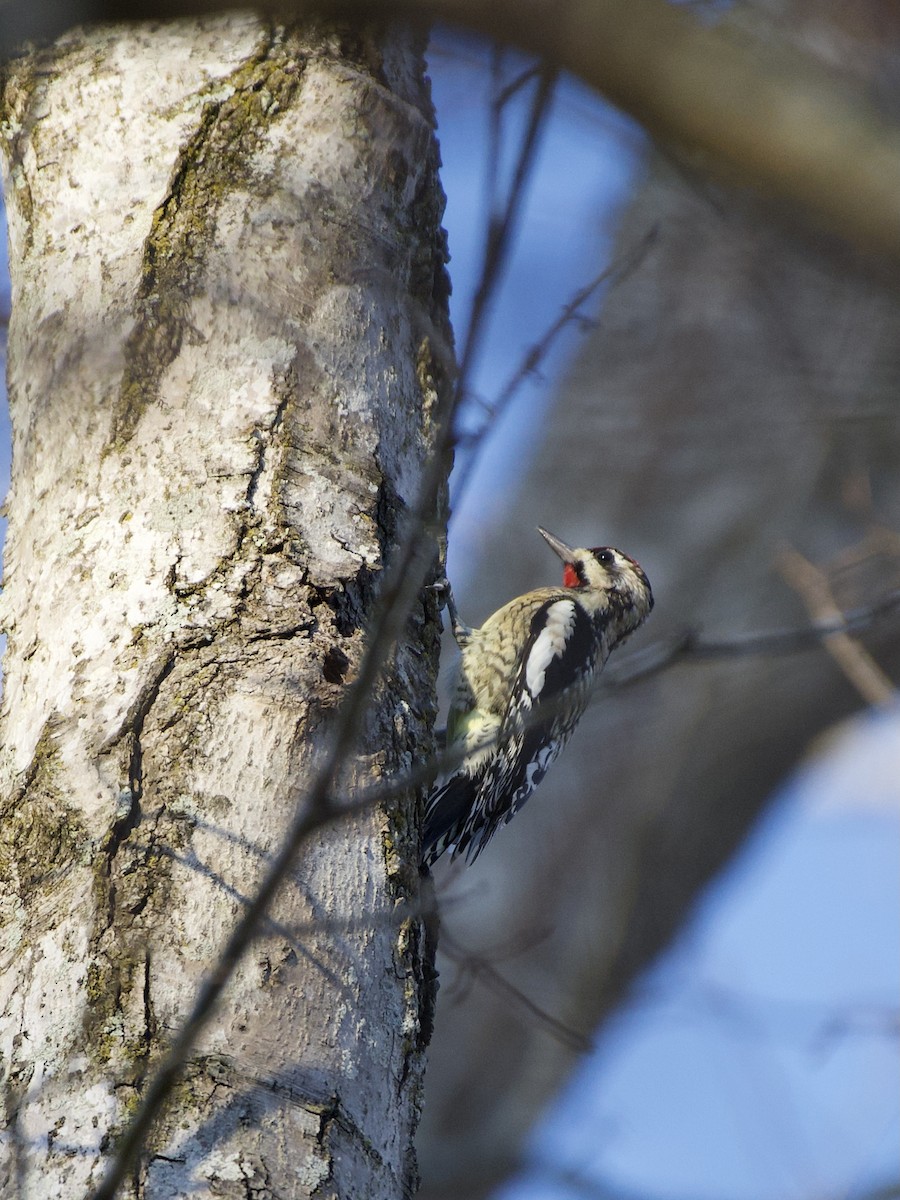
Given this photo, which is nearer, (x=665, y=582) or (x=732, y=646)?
(x=732, y=646)

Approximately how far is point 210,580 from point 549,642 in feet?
7.51

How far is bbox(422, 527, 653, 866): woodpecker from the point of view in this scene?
12.3ft

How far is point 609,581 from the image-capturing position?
479cm

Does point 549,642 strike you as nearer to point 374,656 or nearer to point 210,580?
point 210,580

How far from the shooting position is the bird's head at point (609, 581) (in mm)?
4770

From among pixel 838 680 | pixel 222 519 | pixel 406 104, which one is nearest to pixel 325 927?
pixel 222 519

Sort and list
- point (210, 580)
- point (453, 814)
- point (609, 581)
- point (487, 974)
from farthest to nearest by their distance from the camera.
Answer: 1. point (609, 581)
2. point (453, 814)
3. point (487, 974)
4. point (210, 580)

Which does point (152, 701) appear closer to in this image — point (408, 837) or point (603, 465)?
point (408, 837)

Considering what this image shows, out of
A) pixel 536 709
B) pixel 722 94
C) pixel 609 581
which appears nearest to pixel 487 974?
pixel 536 709

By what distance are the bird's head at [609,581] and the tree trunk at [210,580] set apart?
2.19m

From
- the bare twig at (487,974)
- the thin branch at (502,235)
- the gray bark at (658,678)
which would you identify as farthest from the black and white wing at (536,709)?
the thin branch at (502,235)

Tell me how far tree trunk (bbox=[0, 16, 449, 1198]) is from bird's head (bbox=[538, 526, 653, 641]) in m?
2.19

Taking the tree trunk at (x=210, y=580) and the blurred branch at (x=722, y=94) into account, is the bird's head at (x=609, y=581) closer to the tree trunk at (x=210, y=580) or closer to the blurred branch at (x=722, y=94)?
the tree trunk at (x=210, y=580)

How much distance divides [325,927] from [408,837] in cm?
37
